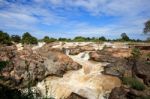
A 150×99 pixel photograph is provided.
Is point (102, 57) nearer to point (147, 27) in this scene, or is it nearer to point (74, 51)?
point (74, 51)

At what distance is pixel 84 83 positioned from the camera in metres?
17.6

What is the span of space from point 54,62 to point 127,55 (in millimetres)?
8034

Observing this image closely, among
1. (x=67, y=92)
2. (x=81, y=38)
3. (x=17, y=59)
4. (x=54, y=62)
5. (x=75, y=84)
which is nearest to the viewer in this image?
(x=67, y=92)

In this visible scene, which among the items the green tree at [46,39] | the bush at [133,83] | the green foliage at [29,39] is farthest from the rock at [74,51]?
the green tree at [46,39]

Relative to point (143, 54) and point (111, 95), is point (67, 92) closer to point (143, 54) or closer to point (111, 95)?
point (111, 95)

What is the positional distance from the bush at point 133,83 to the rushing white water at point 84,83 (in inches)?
23.9

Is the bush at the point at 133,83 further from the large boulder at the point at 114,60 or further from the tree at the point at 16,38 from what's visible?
the tree at the point at 16,38

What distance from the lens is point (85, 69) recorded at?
2091 cm

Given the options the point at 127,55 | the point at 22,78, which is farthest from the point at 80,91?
the point at 127,55

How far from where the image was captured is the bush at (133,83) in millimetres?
15742

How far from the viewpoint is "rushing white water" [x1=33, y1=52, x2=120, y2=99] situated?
1552 cm

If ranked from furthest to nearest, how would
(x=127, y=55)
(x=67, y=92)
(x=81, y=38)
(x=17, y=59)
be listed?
(x=81, y=38), (x=127, y=55), (x=17, y=59), (x=67, y=92)

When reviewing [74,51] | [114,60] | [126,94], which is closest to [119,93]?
[126,94]

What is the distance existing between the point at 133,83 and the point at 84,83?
3.65 meters
